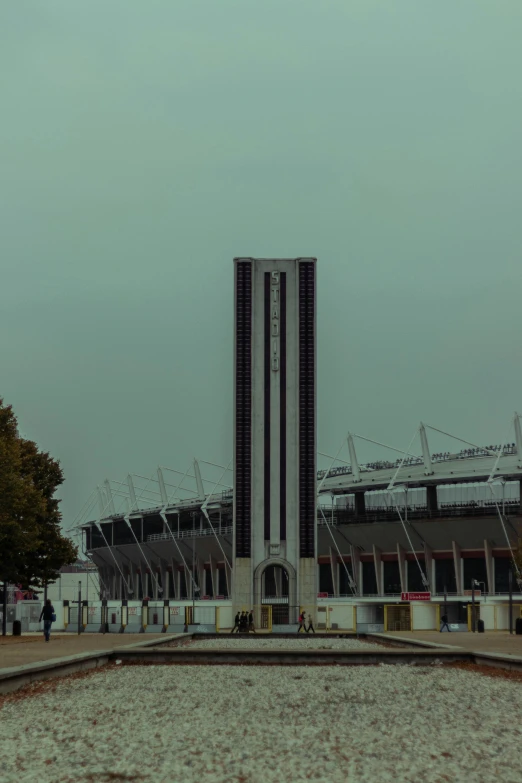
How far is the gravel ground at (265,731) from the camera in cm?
1267

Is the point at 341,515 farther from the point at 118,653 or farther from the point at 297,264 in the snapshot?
the point at 118,653

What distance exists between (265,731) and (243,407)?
2888 inches

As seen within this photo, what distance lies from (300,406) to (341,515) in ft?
144

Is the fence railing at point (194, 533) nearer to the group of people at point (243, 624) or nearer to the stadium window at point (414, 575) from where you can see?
the stadium window at point (414, 575)

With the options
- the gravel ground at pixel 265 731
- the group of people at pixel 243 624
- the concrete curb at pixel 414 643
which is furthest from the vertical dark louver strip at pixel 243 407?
the gravel ground at pixel 265 731

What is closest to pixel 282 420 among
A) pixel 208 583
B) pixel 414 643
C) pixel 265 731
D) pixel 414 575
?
pixel 414 575

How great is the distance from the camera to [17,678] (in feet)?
76.4

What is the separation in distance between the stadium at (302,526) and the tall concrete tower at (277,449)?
4.1 inches

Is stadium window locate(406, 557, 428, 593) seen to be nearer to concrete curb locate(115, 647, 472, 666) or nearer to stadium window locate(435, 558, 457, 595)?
stadium window locate(435, 558, 457, 595)

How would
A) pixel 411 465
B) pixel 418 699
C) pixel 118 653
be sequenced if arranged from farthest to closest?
pixel 411 465, pixel 118 653, pixel 418 699

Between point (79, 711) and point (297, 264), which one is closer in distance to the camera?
point (79, 711)

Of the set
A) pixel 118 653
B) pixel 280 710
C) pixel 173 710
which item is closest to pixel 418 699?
pixel 280 710

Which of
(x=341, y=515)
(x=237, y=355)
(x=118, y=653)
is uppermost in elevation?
(x=237, y=355)

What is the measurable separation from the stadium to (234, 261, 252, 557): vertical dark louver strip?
10 centimetres
